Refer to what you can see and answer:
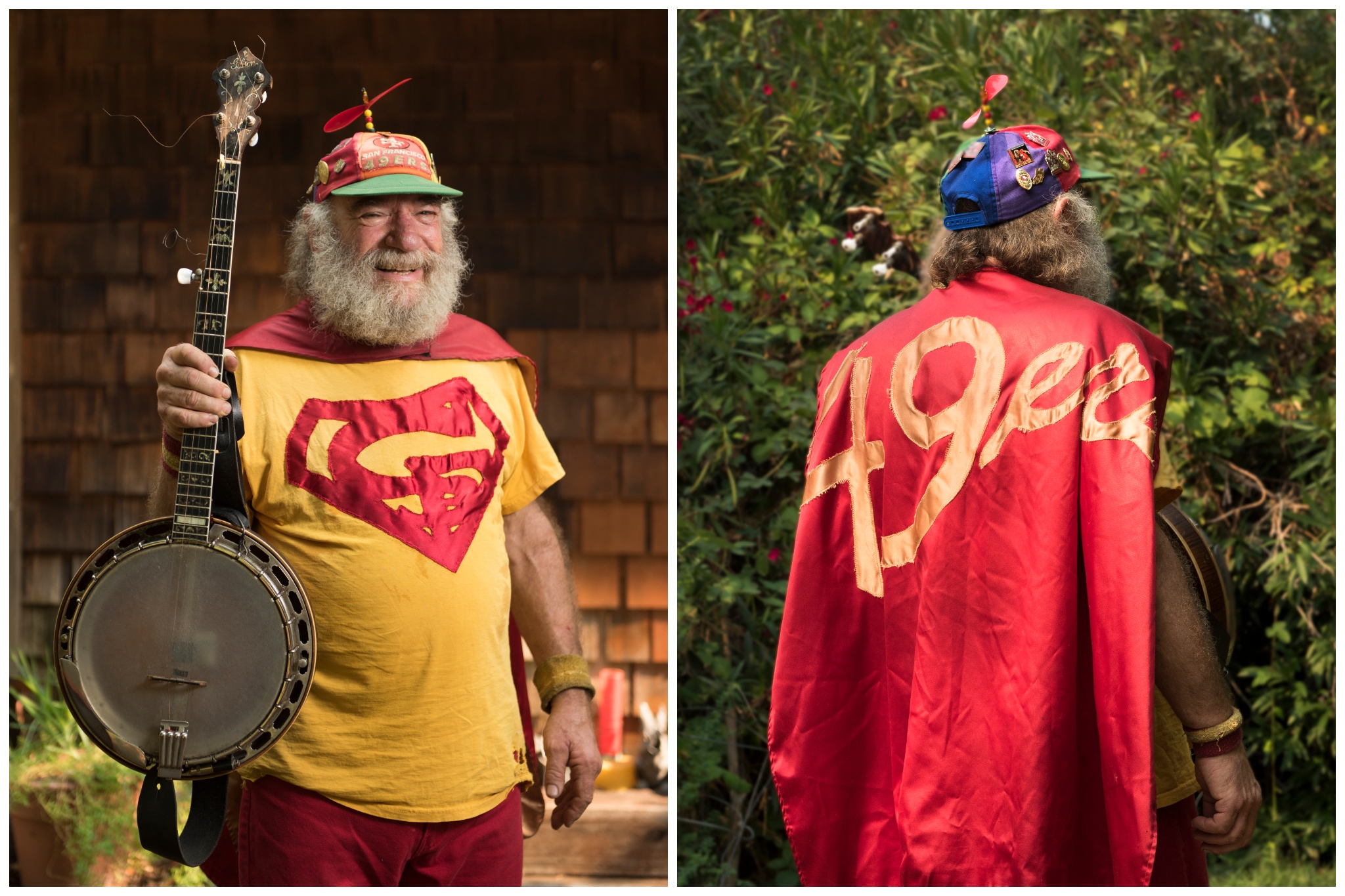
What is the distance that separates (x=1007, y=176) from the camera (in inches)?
89.2

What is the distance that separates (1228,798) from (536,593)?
1396 millimetres

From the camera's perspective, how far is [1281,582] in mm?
3555

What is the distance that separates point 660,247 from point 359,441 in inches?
80.9

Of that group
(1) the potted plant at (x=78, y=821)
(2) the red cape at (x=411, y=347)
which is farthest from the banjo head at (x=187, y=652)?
(1) the potted plant at (x=78, y=821)

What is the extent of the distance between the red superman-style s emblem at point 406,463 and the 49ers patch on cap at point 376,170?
0.39m

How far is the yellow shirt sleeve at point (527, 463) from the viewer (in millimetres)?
2461

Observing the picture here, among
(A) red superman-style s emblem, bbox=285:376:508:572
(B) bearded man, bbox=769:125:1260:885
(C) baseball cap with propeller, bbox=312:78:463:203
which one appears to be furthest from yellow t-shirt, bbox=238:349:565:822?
(B) bearded man, bbox=769:125:1260:885

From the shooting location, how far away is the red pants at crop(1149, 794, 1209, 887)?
215 centimetres

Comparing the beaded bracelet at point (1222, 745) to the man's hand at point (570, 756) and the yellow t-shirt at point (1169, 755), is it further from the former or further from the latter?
the man's hand at point (570, 756)

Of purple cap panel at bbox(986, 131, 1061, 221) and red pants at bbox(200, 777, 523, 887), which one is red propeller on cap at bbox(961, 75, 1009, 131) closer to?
purple cap panel at bbox(986, 131, 1061, 221)

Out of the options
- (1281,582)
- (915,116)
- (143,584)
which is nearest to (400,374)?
(143,584)

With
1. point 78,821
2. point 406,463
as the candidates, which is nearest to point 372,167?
point 406,463

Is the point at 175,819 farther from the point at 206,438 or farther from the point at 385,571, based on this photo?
the point at 206,438

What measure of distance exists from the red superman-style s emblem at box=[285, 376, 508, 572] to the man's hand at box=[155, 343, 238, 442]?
224 mm
